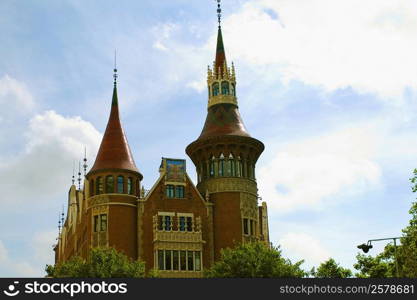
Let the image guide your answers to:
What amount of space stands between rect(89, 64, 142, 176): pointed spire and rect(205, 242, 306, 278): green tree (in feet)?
49.1

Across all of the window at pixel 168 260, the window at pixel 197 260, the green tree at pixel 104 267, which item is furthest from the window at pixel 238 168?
the green tree at pixel 104 267

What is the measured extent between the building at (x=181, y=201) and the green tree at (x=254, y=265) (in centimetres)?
899

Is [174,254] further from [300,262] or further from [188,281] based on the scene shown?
[188,281]

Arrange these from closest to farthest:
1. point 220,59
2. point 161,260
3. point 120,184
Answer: point 161,260, point 120,184, point 220,59

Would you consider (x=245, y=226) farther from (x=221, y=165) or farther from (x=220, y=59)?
(x=220, y=59)

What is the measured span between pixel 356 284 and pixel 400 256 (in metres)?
32.1

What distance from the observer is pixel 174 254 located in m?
65.6

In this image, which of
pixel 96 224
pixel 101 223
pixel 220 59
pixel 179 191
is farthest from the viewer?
pixel 220 59

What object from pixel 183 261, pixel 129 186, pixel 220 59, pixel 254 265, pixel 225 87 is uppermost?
pixel 220 59

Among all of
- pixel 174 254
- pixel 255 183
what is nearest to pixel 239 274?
pixel 174 254

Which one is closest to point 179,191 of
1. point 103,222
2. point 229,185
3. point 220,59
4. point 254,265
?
point 229,185

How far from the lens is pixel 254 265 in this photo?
183 ft

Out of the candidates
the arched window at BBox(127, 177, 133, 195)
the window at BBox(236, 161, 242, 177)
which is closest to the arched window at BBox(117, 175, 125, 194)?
the arched window at BBox(127, 177, 133, 195)

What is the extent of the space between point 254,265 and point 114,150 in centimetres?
1918
